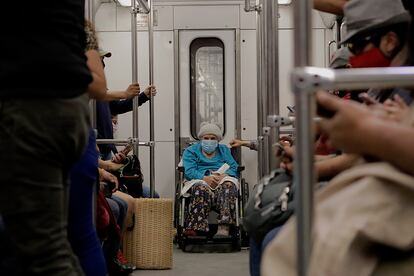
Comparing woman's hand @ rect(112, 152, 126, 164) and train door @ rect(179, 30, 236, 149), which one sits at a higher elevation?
train door @ rect(179, 30, 236, 149)

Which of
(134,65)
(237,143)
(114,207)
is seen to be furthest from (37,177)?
(237,143)

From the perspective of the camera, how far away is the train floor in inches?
182

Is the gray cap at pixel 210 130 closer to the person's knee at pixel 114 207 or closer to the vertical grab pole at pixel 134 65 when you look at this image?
the vertical grab pole at pixel 134 65

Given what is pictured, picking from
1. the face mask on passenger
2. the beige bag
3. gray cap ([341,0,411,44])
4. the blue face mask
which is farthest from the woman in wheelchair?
the beige bag

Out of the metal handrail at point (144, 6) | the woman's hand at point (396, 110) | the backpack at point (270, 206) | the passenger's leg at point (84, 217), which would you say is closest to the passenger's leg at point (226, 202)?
the metal handrail at point (144, 6)

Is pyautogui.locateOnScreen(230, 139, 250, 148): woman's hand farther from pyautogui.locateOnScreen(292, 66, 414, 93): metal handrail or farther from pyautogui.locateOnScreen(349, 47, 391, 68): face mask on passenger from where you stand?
pyautogui.locateOnScreen(292, 66, 414, 93): metal handrail

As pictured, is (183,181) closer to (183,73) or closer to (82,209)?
(183,73)

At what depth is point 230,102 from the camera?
6773 millimetres

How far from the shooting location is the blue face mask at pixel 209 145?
20.9 feet

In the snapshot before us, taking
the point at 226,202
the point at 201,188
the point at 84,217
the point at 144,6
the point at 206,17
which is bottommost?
the point at 226,202

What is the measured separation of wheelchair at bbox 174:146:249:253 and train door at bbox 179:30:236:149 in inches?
29.3

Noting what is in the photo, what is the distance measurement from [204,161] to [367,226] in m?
5.28

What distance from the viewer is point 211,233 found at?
6.09 metres

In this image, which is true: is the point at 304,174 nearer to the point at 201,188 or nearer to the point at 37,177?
the point at 37,177
